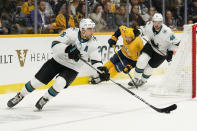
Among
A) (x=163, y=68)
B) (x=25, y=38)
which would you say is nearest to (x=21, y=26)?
(x=25, y=38)

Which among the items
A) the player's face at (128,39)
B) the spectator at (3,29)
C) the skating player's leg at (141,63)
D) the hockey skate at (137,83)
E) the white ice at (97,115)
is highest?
the spectator at (3,29)

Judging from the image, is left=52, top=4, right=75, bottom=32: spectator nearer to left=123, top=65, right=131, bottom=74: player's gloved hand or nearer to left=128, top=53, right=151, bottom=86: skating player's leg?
left=123, top=65, right=131, bottom=74: player's gloved hand

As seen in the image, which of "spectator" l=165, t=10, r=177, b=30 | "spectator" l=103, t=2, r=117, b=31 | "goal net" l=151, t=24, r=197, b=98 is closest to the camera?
"goal net" l=151, t=24, r=197, b=98

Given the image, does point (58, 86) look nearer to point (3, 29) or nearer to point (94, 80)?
point (3, 29)

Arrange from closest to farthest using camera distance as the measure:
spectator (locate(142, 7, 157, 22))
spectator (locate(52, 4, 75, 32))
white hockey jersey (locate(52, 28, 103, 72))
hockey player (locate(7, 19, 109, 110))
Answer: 1. hockey player (locate(7, 19, 109, 110))
2. white hockey jersey (locate(52, 28, 103, 72))
3. spectator (locate(52, 4, 75, 32))
4. spectator (locate(142, 7, 157, 22))

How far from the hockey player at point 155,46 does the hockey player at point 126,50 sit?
0.24 metres

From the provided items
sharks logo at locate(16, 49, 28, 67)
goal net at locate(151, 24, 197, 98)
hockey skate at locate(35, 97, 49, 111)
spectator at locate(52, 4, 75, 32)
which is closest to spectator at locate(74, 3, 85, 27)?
spectator at locate(52, 4, 75, 32)

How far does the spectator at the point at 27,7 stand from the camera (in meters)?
7.03

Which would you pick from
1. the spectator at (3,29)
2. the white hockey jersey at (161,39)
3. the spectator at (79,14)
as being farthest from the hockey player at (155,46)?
the spectator at (3,29)

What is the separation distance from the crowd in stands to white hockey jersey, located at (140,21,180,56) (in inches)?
50.4

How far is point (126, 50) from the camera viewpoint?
25.6 ft

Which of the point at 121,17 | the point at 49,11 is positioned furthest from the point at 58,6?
the point at 121,17

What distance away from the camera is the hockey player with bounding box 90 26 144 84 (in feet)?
24.9

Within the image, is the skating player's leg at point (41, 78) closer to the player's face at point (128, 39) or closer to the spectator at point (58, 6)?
the spectator at point (58, 6)
